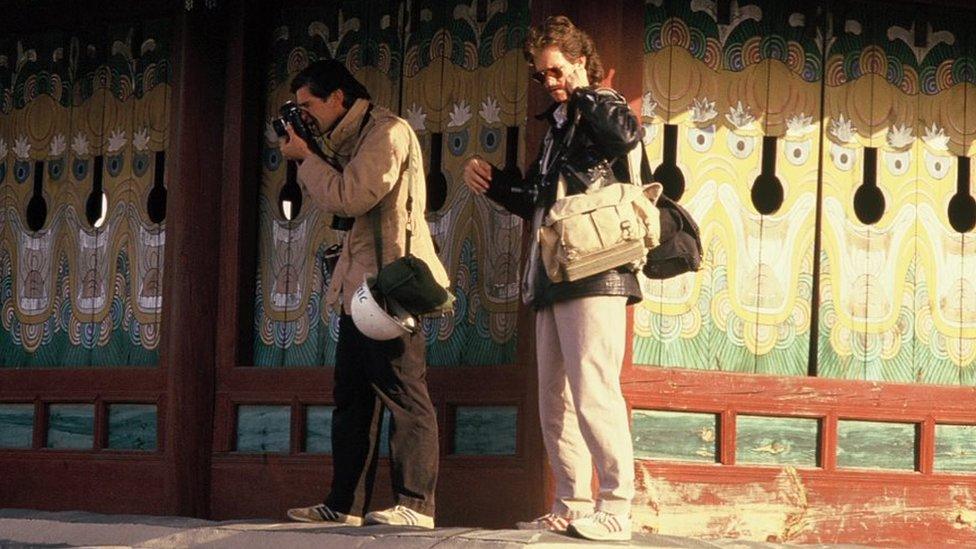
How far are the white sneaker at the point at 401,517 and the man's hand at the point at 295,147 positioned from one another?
1.54 metres

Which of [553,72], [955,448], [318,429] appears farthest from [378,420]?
[955,448]

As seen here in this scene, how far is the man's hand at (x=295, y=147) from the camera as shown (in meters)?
8.84

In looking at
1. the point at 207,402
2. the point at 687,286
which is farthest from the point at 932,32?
the point at 207,402

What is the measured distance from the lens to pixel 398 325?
8516 millimetres

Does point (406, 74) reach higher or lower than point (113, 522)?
higher

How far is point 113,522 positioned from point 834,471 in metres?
3.33

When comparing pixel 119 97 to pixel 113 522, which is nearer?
pixel 113 522

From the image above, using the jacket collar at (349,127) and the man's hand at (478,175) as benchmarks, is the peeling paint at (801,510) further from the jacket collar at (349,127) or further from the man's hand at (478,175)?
the jacket collar at (349,127)

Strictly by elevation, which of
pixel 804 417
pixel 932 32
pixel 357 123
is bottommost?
pixel 804 417

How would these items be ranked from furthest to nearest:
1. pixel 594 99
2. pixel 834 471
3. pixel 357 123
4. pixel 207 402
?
1. pixel 207 402
2. pixel 834 471
3. pixel 357 123
4. pixel 594 99

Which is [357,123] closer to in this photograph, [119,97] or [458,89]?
[458,89]

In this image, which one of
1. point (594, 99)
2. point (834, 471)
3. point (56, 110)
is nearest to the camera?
point (594, 99)

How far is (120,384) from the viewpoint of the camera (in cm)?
1065

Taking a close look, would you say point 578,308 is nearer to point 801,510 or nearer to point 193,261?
point 801,510
